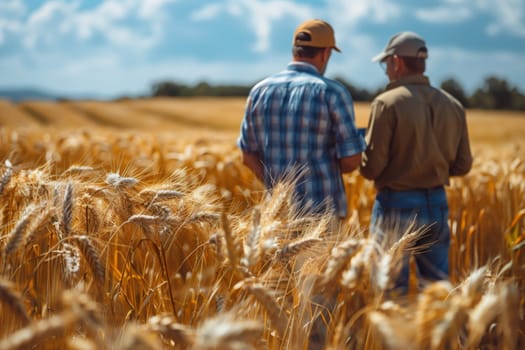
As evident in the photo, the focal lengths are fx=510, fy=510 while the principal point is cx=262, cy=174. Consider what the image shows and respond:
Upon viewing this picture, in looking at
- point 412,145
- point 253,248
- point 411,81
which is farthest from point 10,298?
point 411,81

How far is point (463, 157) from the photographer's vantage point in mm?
2930

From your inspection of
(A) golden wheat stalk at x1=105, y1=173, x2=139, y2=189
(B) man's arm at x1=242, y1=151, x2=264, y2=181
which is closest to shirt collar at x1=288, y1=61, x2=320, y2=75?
(B) man's arm at x1=242, y1=151, x2=264, y2=181

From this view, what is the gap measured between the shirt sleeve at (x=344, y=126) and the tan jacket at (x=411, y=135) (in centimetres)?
25

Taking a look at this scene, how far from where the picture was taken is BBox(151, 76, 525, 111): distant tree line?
5497 centimetres

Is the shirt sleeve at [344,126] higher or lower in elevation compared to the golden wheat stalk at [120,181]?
higher

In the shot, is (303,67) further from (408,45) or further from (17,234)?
(17,234)

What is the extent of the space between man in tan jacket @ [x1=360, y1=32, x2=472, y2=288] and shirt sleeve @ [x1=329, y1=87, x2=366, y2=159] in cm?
25

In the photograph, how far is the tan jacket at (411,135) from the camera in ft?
8.76

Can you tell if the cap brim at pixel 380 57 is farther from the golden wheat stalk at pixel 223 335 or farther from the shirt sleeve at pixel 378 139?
the golden wheat stalk at pixel 223 335

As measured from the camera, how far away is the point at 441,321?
0.94 meters

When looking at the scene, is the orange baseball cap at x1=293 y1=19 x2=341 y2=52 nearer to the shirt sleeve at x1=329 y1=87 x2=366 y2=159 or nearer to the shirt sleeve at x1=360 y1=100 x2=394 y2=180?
the shirt sleeve at x1=329 y1=87 x2=366 y2=159

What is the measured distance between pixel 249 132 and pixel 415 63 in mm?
973

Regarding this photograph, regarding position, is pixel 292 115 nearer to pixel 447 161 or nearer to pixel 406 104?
pixel 406 104

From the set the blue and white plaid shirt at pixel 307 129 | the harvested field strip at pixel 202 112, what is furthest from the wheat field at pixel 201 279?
the harvested field strip at pixel 202 112
